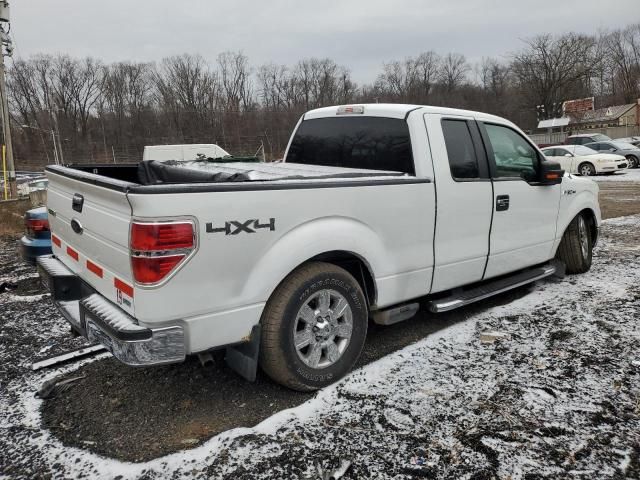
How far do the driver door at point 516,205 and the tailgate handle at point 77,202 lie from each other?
10.5ft

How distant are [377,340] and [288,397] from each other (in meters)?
1.17

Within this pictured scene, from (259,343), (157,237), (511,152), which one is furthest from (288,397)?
(511,152)

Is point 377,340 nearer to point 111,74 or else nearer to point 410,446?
point 410,446

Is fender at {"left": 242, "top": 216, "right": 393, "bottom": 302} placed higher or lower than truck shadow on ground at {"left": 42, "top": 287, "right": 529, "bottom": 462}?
higher

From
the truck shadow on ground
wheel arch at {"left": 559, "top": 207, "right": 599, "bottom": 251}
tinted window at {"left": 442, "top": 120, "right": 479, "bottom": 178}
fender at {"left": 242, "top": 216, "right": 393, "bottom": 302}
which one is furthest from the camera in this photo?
wheel arch at {"left": 559, "top": 207, "right": 599, "bottom": 251}

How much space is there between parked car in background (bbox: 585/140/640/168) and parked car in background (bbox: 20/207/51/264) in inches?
1057

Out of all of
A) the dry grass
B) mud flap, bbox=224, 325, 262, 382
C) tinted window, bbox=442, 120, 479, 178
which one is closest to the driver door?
tinted window, bbox=442, 120, 479, 178

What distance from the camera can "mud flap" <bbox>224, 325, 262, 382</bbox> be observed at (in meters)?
2.89

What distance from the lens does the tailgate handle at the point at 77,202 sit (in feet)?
10.2

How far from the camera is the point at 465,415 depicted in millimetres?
2916

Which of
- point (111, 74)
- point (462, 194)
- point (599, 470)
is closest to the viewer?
point (599, 470)

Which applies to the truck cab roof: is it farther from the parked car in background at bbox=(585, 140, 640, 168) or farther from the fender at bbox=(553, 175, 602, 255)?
the parked car in background at bbox=(585, 140, 640, 168)

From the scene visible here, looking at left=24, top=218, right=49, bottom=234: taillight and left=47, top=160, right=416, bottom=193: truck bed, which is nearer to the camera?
left=47, top=160, right=416, bottom=193: truck bed

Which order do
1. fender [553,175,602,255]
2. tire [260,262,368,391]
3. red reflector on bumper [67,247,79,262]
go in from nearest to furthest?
tire [260,262,368,391] < red reflector on bumper [67,247,79,262] < fender [553,175,602,255]
